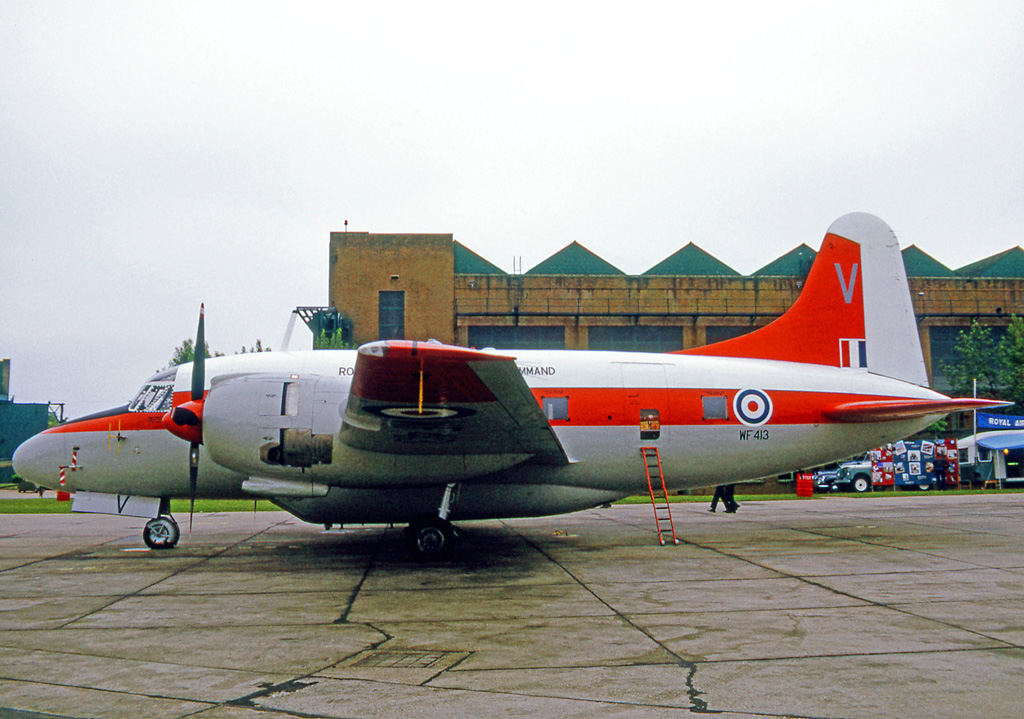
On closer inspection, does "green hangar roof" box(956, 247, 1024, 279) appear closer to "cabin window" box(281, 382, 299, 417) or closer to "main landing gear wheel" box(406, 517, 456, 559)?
"main landing gear wheel" box(406, 517, 456, 559)

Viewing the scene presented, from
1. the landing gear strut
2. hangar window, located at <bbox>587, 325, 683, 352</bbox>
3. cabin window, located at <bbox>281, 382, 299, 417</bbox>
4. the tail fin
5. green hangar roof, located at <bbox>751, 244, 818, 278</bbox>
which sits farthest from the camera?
green hangar roof, located at <bbox>751, 244, 818, 278</bbox>

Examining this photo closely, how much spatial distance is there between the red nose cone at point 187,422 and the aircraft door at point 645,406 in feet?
22.5

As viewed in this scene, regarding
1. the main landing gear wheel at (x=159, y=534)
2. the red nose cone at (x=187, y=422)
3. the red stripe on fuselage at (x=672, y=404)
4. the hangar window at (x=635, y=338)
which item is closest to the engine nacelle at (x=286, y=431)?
the red nose cone at (x=187, y=422)

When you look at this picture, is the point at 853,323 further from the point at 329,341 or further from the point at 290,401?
the point at 329,341

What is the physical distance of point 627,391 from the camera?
12578 mm

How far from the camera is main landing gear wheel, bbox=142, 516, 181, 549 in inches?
506

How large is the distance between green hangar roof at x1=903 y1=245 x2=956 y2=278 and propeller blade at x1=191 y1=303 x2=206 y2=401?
44268mm

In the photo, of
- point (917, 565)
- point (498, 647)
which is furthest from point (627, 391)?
point (498, 647)

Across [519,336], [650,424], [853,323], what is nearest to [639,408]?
[650,424]

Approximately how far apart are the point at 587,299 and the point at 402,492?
2962 cm

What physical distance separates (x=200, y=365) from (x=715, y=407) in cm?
871

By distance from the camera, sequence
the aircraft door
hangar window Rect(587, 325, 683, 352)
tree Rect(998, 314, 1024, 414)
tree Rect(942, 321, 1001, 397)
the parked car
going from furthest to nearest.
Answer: hangar window Rect(587, 325, 683, 352)
tree Rect(942, 321, 1001, 397)
tree Rect(998, 314, 1024, 414)
the parked car
the aircraft door

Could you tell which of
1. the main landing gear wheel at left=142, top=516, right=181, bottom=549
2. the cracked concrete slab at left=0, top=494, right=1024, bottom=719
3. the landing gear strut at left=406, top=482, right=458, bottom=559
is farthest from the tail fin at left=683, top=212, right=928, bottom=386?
the main landing gear wheel at left=142, top=516, right=181, bottom=549

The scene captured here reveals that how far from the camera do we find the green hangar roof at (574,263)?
1750 inches
